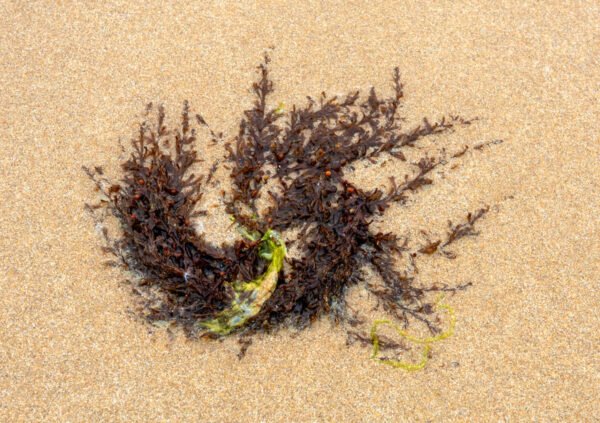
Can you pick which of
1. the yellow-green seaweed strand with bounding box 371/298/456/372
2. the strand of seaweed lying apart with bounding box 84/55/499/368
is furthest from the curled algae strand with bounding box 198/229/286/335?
the yellow-green seaweed strand with bounding box 371/298/456/372

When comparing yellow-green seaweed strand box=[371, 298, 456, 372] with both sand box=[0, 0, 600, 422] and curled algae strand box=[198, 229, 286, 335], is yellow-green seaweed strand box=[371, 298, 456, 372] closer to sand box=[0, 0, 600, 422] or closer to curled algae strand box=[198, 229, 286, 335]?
sand box=[0, 0, 600, 422]

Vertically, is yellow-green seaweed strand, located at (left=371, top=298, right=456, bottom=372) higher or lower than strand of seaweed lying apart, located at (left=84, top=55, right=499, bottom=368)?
lower

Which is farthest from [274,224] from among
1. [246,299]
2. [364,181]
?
[364,181]

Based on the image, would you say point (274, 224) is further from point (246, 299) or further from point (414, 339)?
point (414, 339)

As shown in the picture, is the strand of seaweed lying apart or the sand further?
the strand of seaweed lying apart

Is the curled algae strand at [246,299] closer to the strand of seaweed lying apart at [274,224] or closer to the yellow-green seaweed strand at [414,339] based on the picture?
the strand of seaweed lying apart at [274,224]
